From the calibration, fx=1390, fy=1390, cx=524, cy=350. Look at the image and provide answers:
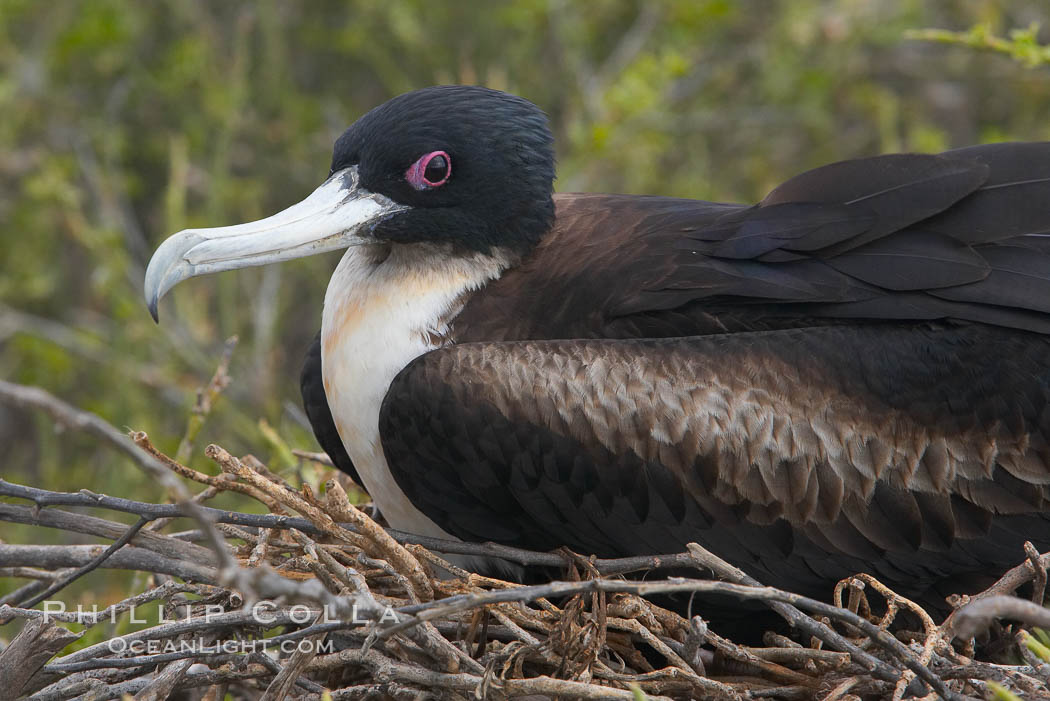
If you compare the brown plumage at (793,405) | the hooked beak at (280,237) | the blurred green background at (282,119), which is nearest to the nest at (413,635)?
the brown plumage at (793,405)

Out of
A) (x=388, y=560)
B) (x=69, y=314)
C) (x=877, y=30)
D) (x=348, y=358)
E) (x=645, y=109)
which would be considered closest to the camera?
(x=388, y=560)

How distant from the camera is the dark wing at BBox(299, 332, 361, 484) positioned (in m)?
3.31

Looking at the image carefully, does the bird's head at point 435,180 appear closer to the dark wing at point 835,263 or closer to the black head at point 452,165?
the black head at point 452,165

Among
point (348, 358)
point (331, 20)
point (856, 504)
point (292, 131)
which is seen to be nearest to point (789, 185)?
point (856, 504)

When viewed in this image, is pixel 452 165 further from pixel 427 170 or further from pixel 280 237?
pixel 280 237

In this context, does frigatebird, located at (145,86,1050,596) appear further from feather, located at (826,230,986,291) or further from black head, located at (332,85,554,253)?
black head, located at (332,85,554,253)

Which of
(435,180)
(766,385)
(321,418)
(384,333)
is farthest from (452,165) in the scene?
(766,385)

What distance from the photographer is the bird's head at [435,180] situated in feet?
10.1

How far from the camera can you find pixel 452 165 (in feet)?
10.2

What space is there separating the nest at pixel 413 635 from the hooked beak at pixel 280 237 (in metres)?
0.38

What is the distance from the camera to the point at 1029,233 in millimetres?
2887

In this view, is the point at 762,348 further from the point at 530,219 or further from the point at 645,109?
the point at 645,109

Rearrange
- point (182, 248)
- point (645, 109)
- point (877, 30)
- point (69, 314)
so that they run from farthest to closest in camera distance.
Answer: point (69, 314) < point (877, 30) < point (645, 109) < point (182, 248)

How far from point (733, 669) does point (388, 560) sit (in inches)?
28.7
